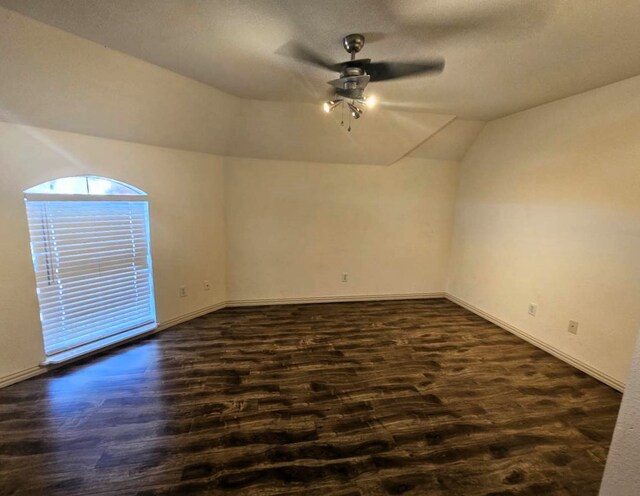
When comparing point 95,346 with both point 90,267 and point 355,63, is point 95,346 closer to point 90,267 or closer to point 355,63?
point 90,267

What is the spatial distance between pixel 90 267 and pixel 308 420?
230cm

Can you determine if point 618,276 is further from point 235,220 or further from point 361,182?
point 235,220

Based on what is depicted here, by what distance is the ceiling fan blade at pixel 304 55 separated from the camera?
72.1 inches

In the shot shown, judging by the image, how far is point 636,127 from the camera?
7.27ft

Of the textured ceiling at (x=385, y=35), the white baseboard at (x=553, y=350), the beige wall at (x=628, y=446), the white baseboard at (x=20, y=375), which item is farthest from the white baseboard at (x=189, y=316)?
the beige wall at (x=628, y=446)

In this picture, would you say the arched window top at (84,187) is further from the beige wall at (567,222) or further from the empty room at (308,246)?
the beige wall at (567,222)

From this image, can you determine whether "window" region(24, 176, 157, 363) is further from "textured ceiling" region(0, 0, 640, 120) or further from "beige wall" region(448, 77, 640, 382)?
"beige wall" region(448, 77, 640, 382)

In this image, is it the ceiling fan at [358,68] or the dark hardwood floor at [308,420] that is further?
the ceiling fan at [358,68]

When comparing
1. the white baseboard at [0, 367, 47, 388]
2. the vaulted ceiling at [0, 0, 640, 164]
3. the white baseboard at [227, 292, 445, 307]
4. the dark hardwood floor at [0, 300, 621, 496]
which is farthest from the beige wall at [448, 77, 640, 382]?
the white baseboard at [0, 367, 47, 388]

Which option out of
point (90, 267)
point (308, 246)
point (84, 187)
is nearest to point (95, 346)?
point (90, 267)

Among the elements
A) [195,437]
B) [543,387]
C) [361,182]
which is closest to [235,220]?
[361,182]

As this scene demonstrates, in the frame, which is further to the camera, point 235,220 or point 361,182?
point 361,182

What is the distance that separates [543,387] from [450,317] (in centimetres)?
141

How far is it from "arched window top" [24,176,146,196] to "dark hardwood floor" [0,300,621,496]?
1459 mm
